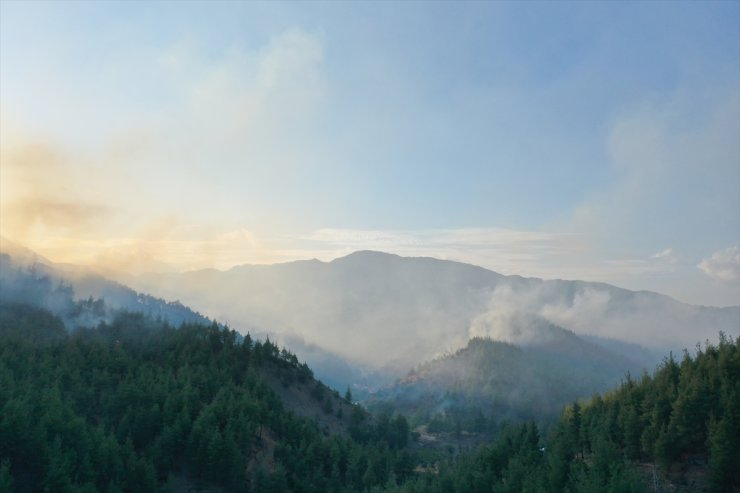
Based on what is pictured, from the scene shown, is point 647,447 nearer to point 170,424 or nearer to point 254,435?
point 254,435

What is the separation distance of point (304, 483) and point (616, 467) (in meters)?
58.7

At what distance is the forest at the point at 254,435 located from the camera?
65000 mm

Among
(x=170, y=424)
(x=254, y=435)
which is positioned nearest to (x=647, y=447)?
(x=254, y=435)

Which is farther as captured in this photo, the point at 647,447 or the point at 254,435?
the point at 254,435

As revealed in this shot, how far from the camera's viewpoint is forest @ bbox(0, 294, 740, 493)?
213 ft

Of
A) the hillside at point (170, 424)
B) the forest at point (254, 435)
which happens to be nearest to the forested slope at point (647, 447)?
the forest at point (254, 435)

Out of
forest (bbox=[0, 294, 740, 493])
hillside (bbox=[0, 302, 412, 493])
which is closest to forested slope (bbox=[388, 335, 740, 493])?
forest (bbox=[0, 294, 740, 493])

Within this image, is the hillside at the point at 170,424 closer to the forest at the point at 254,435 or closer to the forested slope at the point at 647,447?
the forest at the point at 254,435

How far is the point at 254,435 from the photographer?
110 metres

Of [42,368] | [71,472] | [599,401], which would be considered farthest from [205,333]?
[599,401]

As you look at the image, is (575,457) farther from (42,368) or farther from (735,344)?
(42,368)

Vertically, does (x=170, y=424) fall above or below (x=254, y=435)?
above

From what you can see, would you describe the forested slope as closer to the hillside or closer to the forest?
the forest

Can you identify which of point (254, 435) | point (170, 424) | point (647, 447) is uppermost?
point (647, 447)
